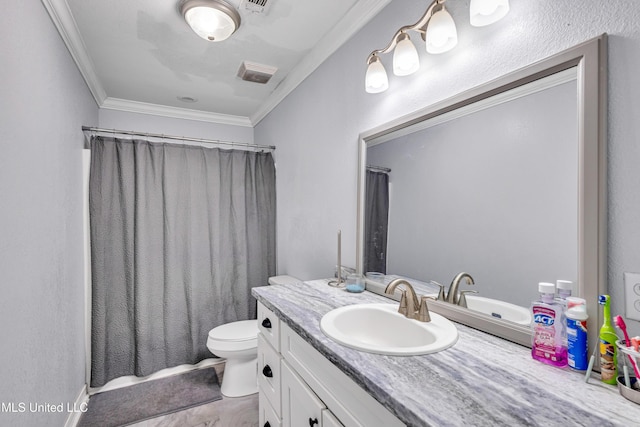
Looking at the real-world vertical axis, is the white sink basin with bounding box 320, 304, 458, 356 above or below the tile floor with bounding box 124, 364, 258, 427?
above

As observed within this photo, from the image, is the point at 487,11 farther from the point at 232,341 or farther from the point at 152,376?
the point at 152,376

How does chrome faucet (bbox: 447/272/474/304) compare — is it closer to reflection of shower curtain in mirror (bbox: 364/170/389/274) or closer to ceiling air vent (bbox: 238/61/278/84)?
reflection of shower curtain in mirror (bbox: 364/170/389/274)

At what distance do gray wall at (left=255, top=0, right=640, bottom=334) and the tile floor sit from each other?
3.22 ft

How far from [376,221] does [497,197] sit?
64 centimetres

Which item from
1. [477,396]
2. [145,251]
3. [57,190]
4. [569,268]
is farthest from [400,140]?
[145,251]

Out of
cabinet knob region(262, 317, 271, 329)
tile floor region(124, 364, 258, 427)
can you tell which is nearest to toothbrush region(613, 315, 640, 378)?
cabinet knob region(262, 317, 271, 329)

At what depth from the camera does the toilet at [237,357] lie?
2.15 metres

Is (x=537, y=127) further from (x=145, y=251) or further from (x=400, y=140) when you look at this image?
(x=145, y=251)

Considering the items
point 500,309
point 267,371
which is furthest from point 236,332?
point 500,309

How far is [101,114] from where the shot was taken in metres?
2.90

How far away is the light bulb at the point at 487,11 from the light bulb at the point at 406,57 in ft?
0.89

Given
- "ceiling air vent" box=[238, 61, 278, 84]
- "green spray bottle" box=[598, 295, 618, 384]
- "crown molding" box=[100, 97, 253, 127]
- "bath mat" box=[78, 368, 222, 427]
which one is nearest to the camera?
"green spray bottle" box=[598, 295, 618, 384]

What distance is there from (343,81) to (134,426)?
8.21 ft

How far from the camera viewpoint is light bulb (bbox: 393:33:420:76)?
1263 mm
